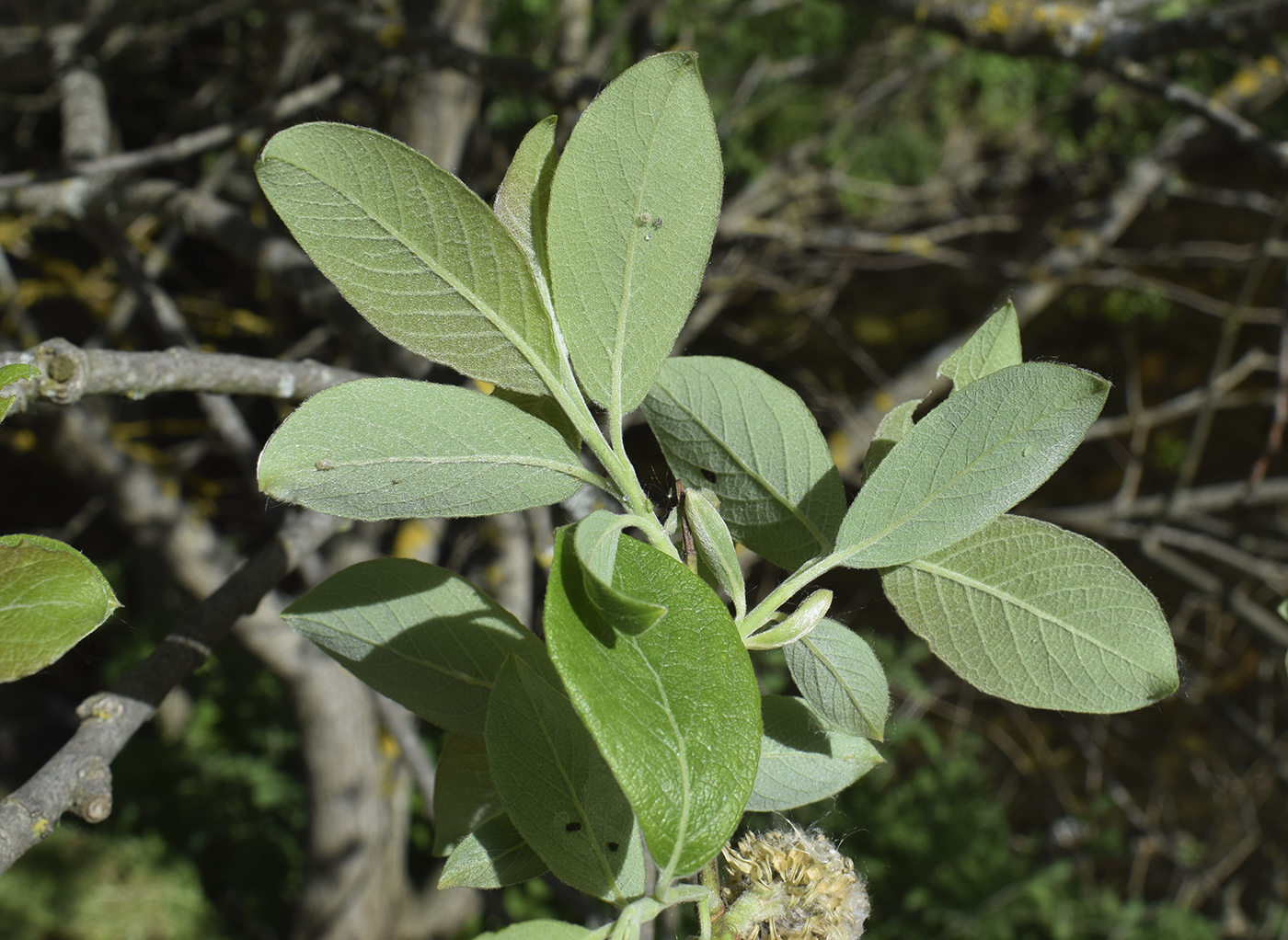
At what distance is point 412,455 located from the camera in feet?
1.12

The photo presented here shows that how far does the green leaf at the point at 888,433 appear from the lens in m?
0.44

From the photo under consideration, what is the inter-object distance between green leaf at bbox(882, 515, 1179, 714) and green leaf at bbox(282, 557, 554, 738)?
21 cm

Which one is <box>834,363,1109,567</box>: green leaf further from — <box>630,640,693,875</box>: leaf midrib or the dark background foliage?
the dark background foliage

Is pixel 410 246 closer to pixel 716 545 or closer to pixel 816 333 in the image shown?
pixel 716 545

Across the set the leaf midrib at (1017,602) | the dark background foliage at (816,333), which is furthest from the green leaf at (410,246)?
the dark background foliage at (816,333)

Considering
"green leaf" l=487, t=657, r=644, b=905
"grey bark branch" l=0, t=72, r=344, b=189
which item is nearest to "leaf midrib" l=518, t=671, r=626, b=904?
"green leaf" l=487, t=657, r=644, b=905

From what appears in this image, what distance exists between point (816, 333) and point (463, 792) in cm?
306

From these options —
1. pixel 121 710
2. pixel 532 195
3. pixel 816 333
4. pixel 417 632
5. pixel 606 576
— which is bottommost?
pixel 816 333

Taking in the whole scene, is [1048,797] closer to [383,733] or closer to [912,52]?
[383,733]

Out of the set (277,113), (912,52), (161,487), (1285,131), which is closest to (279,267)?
(277,113)

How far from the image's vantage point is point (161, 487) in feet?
6.15

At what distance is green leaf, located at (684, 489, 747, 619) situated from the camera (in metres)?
0.37

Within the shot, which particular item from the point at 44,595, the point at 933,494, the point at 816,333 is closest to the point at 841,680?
the point at 933,494

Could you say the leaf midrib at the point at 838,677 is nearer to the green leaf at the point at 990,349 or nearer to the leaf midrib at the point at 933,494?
the leaf midrib at the point at 933,494
